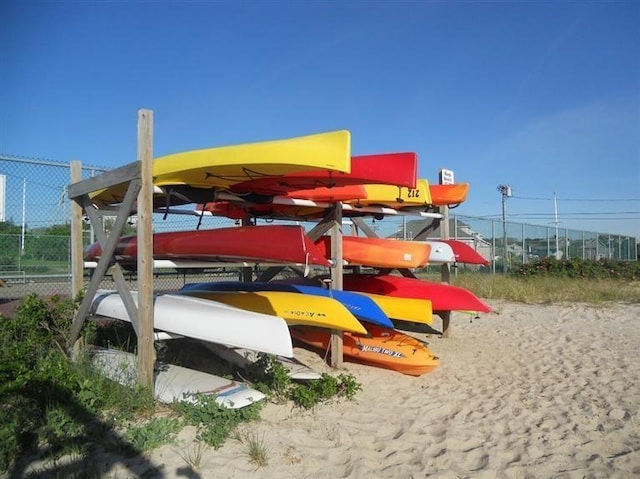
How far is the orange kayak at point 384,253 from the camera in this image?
6637 millimetres

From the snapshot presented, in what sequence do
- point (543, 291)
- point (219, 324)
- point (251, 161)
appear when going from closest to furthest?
point (251, 161) < point (219, 324) < point (543, 291)

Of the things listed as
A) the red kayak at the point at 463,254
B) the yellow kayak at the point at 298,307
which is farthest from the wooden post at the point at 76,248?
the red kayak at the point at 463,254

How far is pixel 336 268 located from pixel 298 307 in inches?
42.6

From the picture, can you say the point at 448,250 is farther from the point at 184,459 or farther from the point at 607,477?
the point at 184,459

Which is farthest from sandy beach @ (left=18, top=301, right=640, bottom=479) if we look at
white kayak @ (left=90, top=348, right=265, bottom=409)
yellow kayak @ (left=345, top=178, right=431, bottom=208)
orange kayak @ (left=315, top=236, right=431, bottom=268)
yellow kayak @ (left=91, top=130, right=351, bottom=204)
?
yellow kayak @ (left=345, top=178, right=431, bottom=208)

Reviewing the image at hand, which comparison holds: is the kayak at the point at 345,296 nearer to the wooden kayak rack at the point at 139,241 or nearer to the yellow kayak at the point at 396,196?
the wooden kayak rack at the point at 139,241

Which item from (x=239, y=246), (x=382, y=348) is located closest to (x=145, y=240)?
(x=239, y=246)

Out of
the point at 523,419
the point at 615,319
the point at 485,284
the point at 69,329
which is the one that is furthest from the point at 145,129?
the point at 485,284

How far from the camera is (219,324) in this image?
4.35 metres

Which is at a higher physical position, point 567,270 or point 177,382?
point 567,270

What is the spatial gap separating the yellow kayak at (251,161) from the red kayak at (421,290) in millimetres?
2982

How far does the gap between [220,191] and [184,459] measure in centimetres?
289

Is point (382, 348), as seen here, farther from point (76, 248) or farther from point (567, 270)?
point (567, 270)

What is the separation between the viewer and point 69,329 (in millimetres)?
5145
